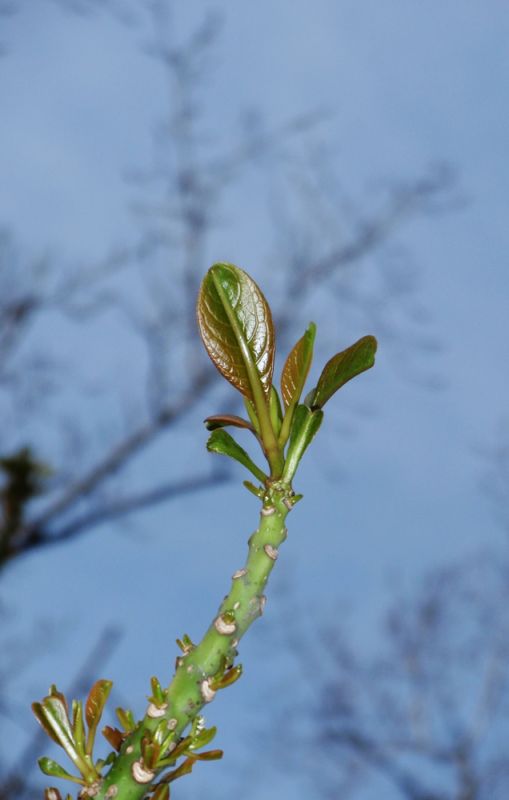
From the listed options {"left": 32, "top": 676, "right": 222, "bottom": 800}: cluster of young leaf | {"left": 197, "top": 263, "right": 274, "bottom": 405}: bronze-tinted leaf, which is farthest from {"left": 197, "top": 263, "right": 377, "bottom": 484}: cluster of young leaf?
{"left": 32, "top": 676, "right": 222, "bottom": 800}: cluster of young leaf

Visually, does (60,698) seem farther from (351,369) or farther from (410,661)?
(410,661)

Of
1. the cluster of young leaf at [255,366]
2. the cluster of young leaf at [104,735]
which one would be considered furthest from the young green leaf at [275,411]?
the cluster of young leaf at [104,735]

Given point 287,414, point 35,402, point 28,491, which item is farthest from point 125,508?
point 287,414

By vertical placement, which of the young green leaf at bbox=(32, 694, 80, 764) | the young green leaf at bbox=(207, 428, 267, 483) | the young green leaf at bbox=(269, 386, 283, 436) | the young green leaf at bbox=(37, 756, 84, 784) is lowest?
the young green leaf at bbox=(37, 756, 84, 784)

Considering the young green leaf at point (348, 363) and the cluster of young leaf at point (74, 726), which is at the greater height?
the young green leaf at point (348, 363)

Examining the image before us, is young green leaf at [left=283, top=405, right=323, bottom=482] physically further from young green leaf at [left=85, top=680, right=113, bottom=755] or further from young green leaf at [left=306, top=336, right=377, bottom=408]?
young green leaf at [left=85, top=680, right=113, bottom=755]

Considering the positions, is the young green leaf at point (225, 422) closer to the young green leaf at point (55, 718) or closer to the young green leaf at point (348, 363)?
the young green leaf at point (348, 363)

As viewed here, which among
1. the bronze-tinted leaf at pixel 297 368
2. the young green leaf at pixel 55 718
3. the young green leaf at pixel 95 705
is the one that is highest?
the bronze-tinted leaf at pixel 297 368

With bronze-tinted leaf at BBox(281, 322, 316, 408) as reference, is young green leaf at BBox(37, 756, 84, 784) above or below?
below
